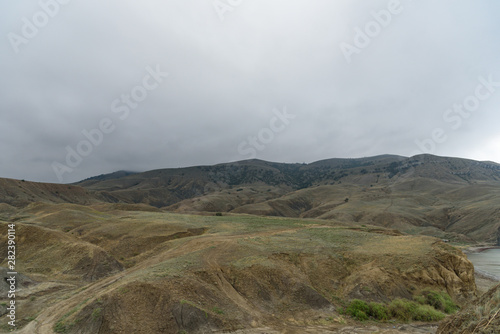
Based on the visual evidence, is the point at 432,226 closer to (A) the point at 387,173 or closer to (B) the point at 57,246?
(B) the point at 57,246

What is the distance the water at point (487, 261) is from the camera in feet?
130

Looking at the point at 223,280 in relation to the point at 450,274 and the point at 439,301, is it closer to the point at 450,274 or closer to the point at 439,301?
the point at 439,301

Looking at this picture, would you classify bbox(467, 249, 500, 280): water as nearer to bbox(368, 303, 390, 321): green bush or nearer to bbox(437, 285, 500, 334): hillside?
bbox(368, 303, 390, 321): green bush

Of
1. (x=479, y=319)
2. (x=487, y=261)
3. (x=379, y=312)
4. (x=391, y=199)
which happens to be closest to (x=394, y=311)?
(x=379, y=312)

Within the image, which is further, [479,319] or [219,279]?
[219,279]

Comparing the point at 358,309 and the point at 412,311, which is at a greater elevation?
the point at 358,309

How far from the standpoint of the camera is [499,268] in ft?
136

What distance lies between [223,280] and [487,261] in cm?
5442

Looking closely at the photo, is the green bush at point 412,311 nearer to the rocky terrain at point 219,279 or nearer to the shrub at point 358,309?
the rocky terrain at point 219,279

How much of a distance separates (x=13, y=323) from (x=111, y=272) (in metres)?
9.63

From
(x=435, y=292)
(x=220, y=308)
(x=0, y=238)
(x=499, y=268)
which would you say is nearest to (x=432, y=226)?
(x=499, y=268)

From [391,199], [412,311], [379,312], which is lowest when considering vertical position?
[412,311]

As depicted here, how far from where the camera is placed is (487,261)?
1876 inches

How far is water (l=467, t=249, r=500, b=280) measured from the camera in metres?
39.6
